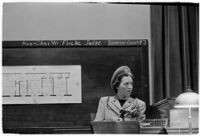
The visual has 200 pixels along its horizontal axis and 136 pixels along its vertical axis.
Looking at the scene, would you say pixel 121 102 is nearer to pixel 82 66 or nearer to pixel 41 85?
pixel 82 66

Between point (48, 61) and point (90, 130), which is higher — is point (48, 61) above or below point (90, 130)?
above

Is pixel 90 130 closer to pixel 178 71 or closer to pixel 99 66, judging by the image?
pixel 99 66

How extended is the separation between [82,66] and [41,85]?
0.84 feet

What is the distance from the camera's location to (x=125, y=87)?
2469 mm

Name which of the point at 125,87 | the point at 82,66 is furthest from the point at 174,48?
the point at 82,66

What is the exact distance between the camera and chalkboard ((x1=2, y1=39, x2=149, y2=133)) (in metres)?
2.44

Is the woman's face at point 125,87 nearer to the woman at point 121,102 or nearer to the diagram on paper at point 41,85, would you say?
the woman at point 121,102

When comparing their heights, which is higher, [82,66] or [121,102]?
[82,66]

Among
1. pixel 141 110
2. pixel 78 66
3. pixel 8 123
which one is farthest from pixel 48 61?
pixel 141 110

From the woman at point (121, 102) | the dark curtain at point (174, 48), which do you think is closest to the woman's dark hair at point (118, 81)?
the woman at point (121, 102)

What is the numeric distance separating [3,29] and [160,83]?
91cm

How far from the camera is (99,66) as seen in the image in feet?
8.26

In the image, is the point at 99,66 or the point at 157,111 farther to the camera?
the point at 99,66

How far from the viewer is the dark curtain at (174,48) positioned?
7.93 ft
